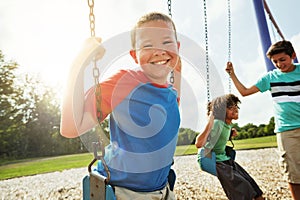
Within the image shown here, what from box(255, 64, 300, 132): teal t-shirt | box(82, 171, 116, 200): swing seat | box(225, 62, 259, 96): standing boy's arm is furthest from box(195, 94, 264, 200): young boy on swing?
box(82, 171, 116, 200): swing seat

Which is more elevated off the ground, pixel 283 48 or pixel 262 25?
pixel 262 25

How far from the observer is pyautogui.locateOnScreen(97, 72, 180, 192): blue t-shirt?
129 cm

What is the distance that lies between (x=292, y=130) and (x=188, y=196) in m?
2.02

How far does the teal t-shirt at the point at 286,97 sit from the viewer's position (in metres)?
2.96

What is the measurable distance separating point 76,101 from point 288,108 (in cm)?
239

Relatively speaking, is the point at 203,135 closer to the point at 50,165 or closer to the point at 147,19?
the point at 147,19

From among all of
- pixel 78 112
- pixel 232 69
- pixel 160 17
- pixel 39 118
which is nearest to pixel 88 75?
pixel 78 112

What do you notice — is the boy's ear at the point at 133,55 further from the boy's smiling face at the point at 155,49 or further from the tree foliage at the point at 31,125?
the tree foliage at the point at 31,125

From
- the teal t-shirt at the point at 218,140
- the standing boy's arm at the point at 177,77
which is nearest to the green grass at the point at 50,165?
the teal t-shirt at the point at 218,140

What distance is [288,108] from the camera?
2.98 meters

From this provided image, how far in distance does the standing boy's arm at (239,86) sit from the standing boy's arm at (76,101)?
2245 mm

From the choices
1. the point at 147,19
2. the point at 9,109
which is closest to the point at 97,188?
the point at 147,19

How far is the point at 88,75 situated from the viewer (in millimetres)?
1264

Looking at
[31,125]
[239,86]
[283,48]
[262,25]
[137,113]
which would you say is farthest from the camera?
[31,125]
